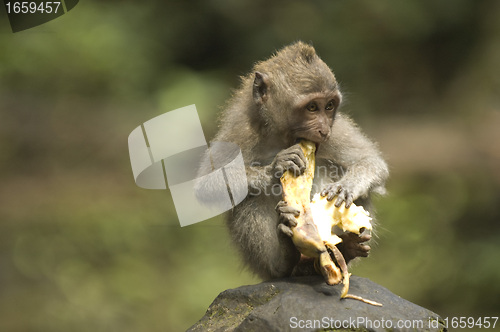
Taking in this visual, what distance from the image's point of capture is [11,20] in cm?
1034

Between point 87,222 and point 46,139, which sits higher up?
point 46,139

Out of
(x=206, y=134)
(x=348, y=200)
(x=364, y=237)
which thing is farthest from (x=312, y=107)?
(x=206, y=134)

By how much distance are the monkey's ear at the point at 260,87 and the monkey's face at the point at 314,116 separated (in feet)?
1.26

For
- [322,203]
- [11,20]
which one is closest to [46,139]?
[11,20]

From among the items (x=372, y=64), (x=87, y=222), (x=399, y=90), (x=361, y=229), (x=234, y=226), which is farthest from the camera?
(x=399, y=90)

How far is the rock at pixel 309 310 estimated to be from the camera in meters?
5.05

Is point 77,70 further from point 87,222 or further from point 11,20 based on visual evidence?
point 87,222

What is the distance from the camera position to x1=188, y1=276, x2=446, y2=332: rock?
5.05 m

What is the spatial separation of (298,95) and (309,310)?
1.95 m

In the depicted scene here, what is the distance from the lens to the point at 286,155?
235 inches

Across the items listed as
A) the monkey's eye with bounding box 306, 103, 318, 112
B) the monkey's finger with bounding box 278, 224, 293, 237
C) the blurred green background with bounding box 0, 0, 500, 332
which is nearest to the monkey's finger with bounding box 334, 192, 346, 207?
the monkey's finger with bounding box 278, 224, 293, 237

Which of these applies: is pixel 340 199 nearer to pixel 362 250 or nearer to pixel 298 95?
pixel 362 250

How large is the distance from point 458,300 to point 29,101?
25.2 ft

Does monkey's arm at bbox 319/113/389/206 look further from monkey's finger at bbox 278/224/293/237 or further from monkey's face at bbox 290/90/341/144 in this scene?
monkey's finger at bbox 278/224/293/237
